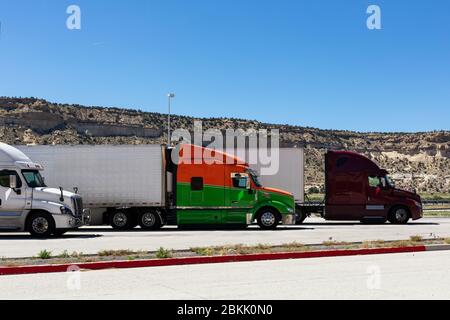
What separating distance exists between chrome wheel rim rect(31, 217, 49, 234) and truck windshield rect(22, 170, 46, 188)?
1192mm

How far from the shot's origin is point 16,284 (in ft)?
31.8

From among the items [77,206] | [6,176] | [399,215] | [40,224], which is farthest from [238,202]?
[6,176]

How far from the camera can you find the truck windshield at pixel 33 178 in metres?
19.8

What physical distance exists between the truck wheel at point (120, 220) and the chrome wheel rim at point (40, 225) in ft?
15.1

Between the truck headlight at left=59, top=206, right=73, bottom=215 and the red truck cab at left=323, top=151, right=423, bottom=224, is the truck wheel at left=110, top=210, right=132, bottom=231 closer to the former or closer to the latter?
the truck headlight at left=59, top=206, right=73, bottom=215

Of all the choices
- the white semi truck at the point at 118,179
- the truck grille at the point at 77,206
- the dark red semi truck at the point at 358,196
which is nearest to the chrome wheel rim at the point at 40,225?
the truck grille at the point at 77,206

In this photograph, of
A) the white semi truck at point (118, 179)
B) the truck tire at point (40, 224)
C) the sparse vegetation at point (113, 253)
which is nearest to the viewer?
the sparse vegetation at point (113, 253)

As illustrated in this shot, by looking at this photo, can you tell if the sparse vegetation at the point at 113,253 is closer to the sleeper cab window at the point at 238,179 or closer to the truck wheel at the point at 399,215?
the sleeper cab window at the point at 238,179

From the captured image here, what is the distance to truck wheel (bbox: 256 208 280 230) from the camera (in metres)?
23.6

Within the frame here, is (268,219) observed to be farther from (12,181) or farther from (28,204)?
(12,181)

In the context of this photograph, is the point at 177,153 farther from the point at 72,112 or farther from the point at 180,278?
the point at 72,112

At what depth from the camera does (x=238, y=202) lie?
23312 mm

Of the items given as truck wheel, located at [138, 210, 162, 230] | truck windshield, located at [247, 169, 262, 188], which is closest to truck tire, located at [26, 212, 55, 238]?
truck wheel, located at [138, 210, 162, 230]
